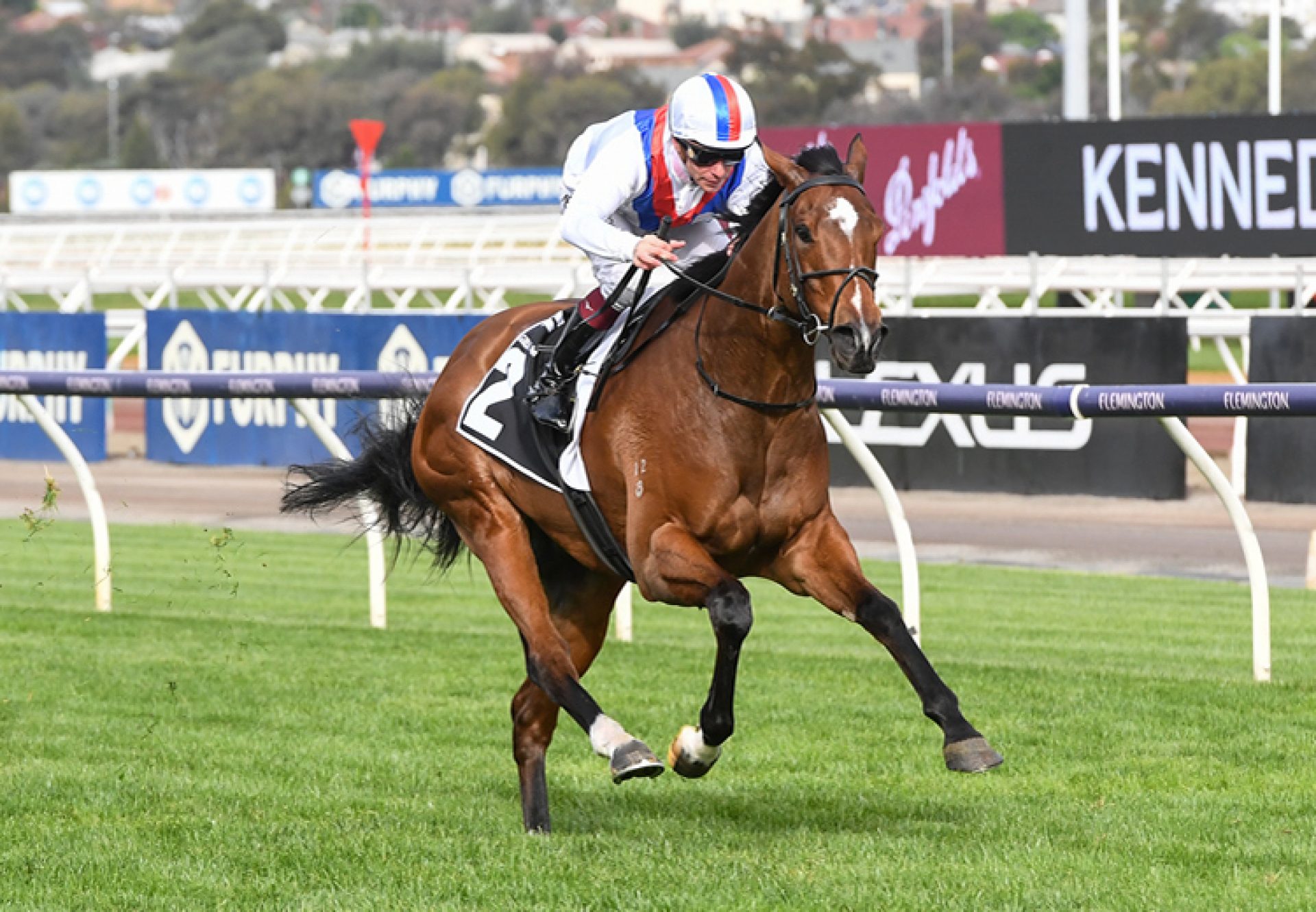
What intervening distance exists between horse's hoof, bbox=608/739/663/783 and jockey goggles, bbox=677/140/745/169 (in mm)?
1382

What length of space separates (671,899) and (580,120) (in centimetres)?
8266

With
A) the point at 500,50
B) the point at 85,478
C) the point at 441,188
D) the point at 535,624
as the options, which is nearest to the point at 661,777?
the point at 535,624

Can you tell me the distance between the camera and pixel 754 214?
4996 mm

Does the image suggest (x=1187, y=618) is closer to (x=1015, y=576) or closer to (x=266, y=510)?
(x=1015, y=576)

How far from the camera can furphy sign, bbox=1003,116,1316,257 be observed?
14344mm

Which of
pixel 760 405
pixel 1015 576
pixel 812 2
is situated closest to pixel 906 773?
pixel 760 405

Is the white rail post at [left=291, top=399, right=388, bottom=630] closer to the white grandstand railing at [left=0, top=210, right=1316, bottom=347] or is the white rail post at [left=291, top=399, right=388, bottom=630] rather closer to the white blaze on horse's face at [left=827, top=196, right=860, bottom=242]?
the white blaze on horse's face at [left=827, top=196, right=860, bottom=242]

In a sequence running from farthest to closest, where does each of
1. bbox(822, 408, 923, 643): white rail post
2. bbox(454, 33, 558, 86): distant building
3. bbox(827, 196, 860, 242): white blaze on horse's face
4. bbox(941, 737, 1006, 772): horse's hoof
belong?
bbox(454, 33, 558, 86): distant building, bbox(822, 408, 923, 643): white rail post, bbox(827, 196, 860, 242): white blaze on horse's face, bbox(941, 737, 1006, 772): horse's hoof

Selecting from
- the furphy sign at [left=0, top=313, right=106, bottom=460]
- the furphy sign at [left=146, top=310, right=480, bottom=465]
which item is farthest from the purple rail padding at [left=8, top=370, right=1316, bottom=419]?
the furphy sign at [left=0, top=313, right=106, bottom=460]

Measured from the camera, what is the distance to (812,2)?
177 metres

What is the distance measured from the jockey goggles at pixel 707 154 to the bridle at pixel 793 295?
0.73ft

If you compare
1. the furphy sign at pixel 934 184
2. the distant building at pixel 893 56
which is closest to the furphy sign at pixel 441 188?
the furphy sign at pixel 934 184

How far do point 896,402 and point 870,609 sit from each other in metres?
2.42

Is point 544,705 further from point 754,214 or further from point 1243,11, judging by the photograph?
point 1243,11
